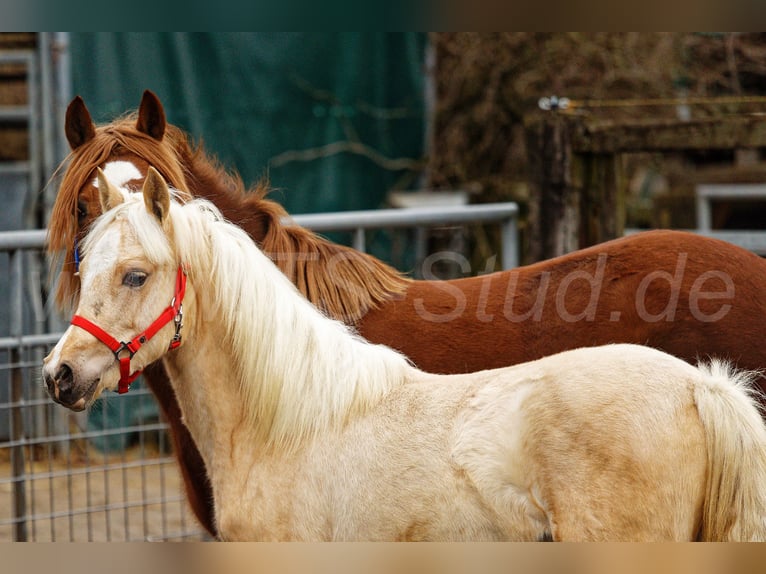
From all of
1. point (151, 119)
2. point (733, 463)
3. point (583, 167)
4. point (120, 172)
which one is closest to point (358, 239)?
point (583, 167)

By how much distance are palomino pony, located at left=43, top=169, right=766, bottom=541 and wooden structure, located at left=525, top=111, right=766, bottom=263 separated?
1.93 meters

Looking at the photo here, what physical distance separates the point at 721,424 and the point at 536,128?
267cm

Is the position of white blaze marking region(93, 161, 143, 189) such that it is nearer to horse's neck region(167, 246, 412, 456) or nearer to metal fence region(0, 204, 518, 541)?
horse's neck region(167, 246, 412, 456)

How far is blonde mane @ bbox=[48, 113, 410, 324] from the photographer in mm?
3293

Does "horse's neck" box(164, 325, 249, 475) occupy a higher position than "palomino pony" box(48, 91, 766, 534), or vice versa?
"palomino pony" box(48, 91, 766, 534)

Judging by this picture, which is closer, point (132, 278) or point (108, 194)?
point (132, 278)

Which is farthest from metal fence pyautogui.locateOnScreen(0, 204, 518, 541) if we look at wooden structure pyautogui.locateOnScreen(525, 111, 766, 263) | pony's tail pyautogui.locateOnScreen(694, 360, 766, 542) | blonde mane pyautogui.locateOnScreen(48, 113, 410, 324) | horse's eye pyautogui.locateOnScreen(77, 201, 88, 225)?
pony's tail pyautogui.locateOnScreen(694, 360, 766, 542)

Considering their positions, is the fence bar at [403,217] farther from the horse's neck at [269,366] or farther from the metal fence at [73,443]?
the horse's neck at [269,366]

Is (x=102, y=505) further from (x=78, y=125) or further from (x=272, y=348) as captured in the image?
(x=272, y=348)

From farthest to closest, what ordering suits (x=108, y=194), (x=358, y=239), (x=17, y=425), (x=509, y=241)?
(x=509, y=241) → (x=358, y=239) → (x=17, y=425) → (x=108, y=194)

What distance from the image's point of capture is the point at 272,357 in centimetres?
281

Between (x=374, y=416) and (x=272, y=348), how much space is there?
1.27 ft

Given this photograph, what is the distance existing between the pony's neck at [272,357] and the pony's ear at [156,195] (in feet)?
0.61
